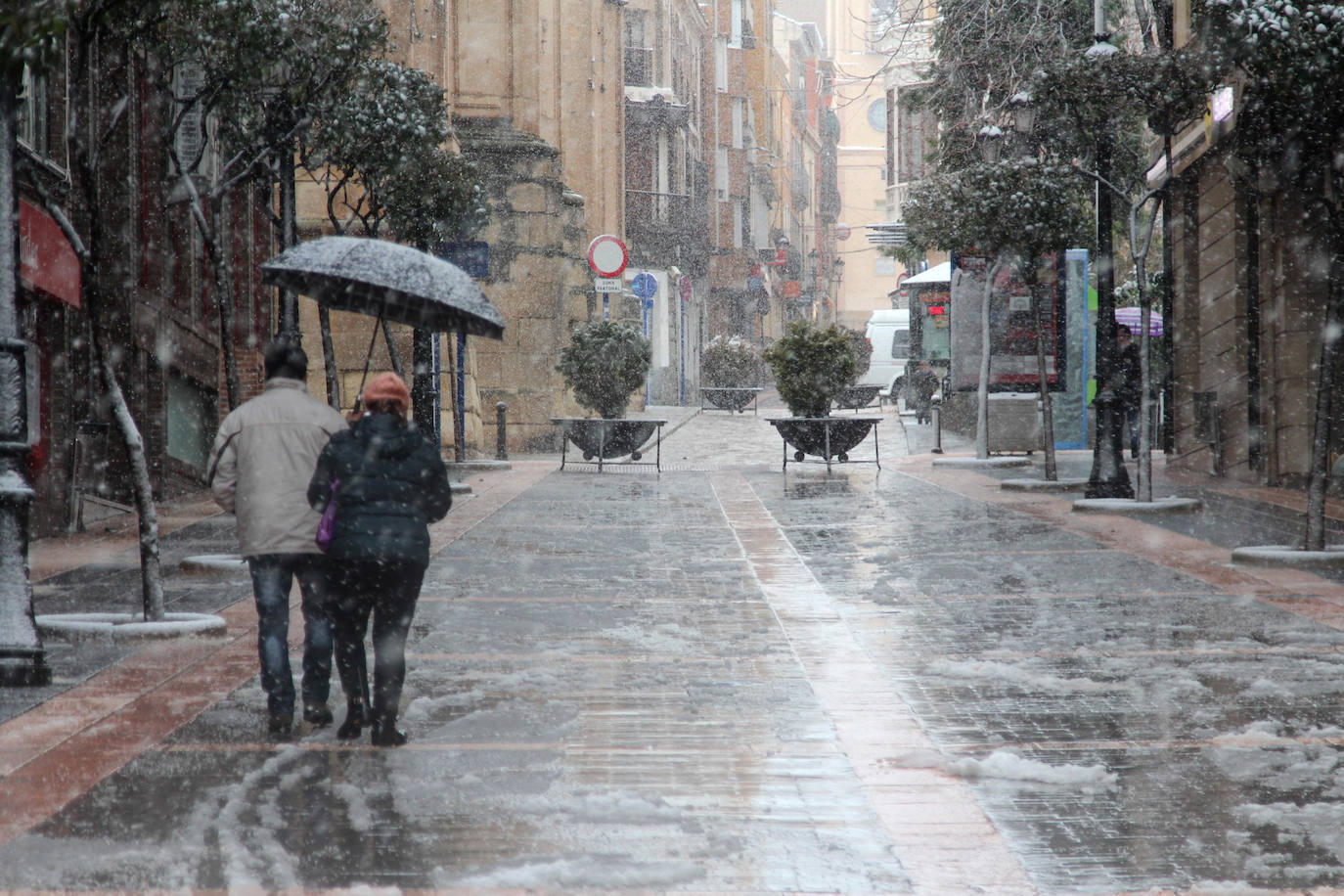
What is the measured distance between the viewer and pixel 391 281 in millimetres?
6398

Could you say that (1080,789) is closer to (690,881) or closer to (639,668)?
(690,881)

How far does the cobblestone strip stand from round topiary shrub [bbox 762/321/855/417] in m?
11.4

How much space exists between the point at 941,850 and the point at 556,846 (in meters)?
1.11

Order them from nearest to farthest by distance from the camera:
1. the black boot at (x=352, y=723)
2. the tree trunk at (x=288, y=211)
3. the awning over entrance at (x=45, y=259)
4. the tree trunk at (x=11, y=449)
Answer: the black boot at (x=352, y=723) → the tree trunk at (x=11, y=449) → the tree trunk at (x=288, y=211) → the awning over entrance at (x=45, y=259)

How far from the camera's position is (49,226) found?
43.4 ft

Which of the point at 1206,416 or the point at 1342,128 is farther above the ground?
the point at 1342,128

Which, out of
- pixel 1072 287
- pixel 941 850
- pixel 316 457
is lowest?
pixel 941 850

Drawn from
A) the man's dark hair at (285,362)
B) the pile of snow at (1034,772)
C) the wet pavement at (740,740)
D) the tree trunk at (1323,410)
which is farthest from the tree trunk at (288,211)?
the pile of snow at (1034,772)

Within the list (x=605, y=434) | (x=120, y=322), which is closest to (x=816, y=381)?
(x=605, y=434)

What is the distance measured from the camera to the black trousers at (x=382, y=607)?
18.9 ft

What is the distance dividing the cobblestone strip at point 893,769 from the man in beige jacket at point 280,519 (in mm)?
2055

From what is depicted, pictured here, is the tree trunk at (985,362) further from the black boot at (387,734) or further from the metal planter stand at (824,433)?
the black boot at (387,734)

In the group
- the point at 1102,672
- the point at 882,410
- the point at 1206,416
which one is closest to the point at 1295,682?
the point at 1102,672

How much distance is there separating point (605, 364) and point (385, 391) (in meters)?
17.2
